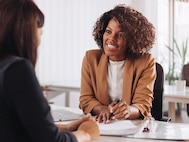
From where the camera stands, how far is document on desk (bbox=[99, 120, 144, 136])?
1.29 meters

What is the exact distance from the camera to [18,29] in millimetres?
839

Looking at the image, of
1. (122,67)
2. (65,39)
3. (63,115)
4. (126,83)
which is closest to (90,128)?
(63,115)

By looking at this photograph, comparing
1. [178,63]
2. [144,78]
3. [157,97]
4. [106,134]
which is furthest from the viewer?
[178,63]

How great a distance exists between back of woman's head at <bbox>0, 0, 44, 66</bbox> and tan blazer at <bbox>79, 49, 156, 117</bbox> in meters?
0.95

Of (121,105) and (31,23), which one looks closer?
(31,23)

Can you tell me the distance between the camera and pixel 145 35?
1.90 metres

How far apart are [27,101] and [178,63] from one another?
514 centimetres

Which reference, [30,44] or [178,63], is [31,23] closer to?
[30,44]

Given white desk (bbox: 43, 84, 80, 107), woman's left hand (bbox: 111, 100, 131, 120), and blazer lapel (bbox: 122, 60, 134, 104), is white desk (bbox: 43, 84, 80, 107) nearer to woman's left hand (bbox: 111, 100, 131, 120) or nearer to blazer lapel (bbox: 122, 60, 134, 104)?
blazer lapel (bbox: 122, 60, 134, 104)

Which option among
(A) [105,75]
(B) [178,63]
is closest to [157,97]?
(A) [105,75]

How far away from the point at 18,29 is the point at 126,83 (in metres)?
1.07

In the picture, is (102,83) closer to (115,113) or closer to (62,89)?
(115,113)

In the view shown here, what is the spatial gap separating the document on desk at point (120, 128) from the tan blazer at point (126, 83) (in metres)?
0.27

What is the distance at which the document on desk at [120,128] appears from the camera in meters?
1.29
